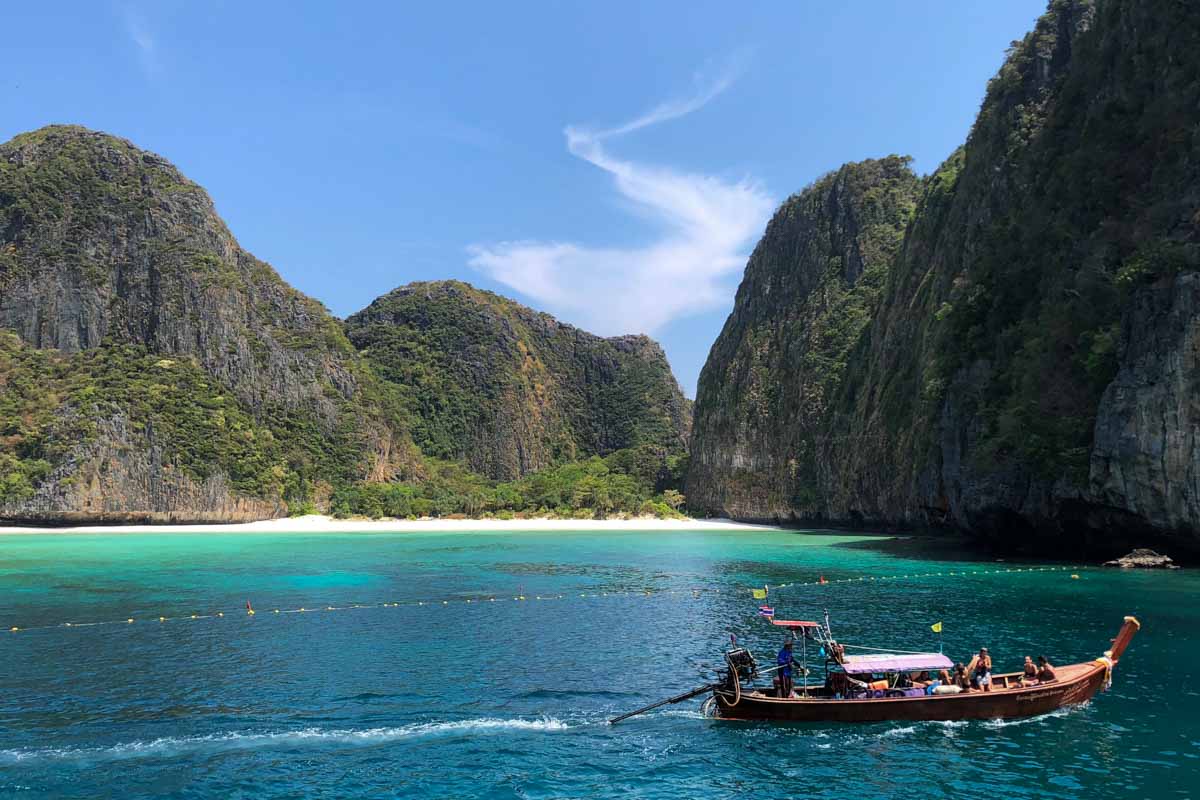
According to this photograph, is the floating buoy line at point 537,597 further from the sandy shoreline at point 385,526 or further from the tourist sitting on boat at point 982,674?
the sandy shoreline at point 385,526

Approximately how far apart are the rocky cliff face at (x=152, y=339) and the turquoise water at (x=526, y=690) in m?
75.4

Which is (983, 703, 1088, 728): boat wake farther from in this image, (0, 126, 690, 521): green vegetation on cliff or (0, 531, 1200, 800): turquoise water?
(0, 126, 690, 521): green vegetation on cliff

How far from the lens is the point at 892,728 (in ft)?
70.8

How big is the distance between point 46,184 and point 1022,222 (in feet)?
520

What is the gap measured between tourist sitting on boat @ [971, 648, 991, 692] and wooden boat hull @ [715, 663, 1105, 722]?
0.36 meters

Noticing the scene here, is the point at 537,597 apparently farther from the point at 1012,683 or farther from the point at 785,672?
the point at 1012,683

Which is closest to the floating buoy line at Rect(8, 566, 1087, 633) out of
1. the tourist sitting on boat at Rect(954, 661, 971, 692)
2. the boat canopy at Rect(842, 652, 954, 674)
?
the boat canopy at Rect(842, 652, 954, 674)

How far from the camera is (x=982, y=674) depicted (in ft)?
74.0

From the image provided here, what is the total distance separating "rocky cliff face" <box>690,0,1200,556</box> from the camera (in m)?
48.3

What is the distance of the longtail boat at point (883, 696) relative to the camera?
2189 cm

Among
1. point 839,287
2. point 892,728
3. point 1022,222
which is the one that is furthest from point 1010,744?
point 839,287

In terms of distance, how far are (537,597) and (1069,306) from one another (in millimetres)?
40474

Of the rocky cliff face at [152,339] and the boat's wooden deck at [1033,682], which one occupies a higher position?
the rocky cliff face at [152,339]

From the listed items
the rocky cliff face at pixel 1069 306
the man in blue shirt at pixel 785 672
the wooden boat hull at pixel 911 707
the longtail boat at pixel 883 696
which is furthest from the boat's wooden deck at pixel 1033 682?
the rocky cliff face at pixel 1069 306
